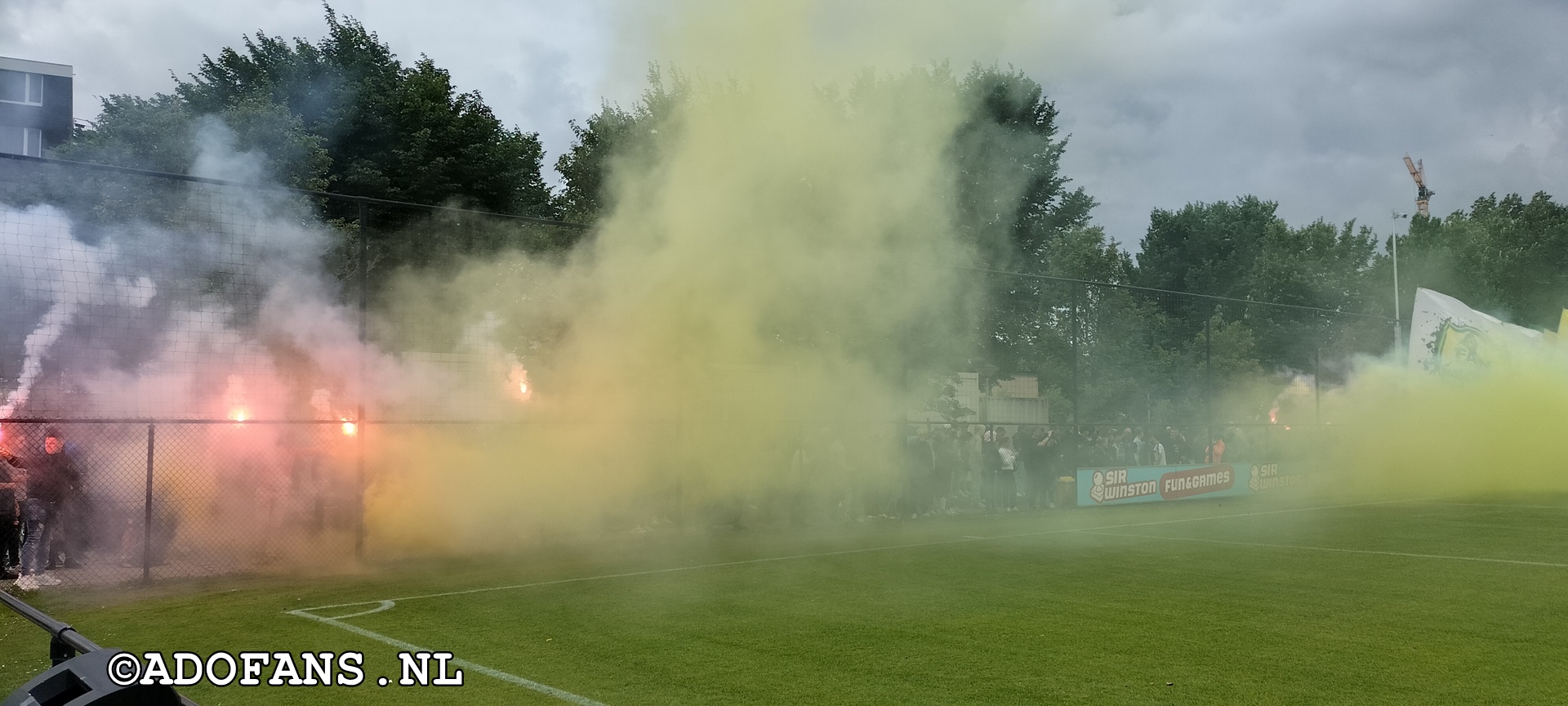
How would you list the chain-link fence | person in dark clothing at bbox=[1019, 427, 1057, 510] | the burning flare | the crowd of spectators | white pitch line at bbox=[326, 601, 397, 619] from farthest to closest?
1. person in dark clothing at bbox=[1019, 427, 1057, 510]
2. the crowd of spectators
3. the burning flare
4. the chain-link fence
5. white pitch line at bbox=[326, 601, 397, 619]

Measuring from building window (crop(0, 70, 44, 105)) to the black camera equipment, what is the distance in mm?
48027

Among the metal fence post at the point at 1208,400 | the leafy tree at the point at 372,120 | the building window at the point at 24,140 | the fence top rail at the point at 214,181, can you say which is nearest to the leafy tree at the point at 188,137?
the leafy tree at the point at 372,120

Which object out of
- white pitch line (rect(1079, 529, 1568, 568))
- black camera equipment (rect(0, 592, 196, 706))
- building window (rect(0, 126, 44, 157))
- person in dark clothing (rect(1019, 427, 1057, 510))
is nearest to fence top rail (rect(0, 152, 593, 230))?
white pitch line (rect(1079, 529, 1568, 568))

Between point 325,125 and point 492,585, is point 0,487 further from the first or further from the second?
point 325,125

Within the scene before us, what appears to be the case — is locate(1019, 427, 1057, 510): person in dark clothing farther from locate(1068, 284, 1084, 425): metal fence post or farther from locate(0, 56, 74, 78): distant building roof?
locate(0, 56, 74, 78): distant building roof

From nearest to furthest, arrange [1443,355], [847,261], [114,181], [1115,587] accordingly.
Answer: [1115,587], [114,181], [847,261], [1443,355]

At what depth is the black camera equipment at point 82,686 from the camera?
8.79ft

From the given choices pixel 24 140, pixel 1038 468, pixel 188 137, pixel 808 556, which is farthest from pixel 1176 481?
pixel 24 140

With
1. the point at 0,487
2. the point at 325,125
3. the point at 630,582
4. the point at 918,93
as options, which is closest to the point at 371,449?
the point at 0,487

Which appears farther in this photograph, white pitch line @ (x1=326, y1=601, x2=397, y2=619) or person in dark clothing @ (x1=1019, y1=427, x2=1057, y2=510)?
person in dark clothing @ (x1=1019, y1=427, x2=1057, y2=510)

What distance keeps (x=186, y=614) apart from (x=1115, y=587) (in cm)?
814

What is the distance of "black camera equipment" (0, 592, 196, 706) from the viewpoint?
268cm

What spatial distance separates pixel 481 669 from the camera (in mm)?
6523

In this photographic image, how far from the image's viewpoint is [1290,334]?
89.8 feet
